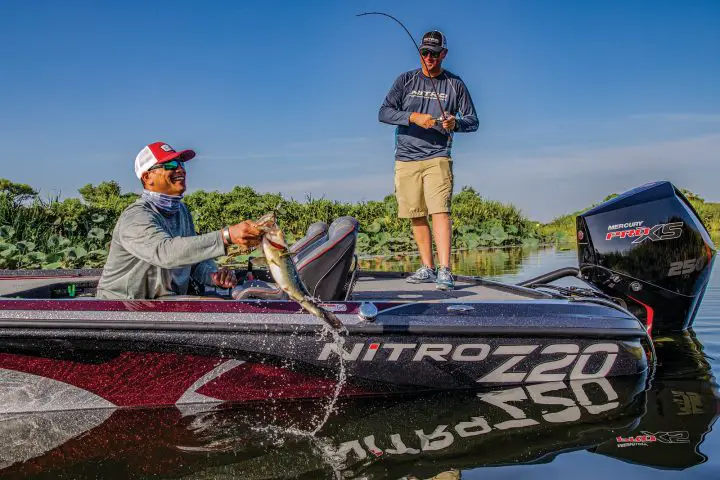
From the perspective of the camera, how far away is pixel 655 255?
4645 millimetres

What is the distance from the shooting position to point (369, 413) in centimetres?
349

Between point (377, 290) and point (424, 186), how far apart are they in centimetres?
95

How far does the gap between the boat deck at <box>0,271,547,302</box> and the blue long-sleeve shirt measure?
3.32 ft

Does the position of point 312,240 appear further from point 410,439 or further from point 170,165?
point 410,439

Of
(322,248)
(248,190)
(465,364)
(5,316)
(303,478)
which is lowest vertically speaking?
(303,478)

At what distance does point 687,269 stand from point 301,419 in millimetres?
2884

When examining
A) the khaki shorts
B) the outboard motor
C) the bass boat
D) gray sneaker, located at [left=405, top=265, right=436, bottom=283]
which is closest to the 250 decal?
the bass boat

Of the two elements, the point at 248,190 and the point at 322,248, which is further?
the point at 248,190

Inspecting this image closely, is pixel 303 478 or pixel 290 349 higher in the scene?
pixel 290 349

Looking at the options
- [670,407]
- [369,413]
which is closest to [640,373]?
[670,407]

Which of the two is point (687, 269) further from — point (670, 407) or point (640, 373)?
point (670, 407)

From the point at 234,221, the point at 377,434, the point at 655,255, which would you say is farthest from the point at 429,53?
the point at 234,221

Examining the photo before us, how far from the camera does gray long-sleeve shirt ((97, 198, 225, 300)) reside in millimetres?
3191

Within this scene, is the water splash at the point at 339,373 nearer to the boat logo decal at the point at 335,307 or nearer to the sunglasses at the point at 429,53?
the boat logo decal at the point at 335,307
